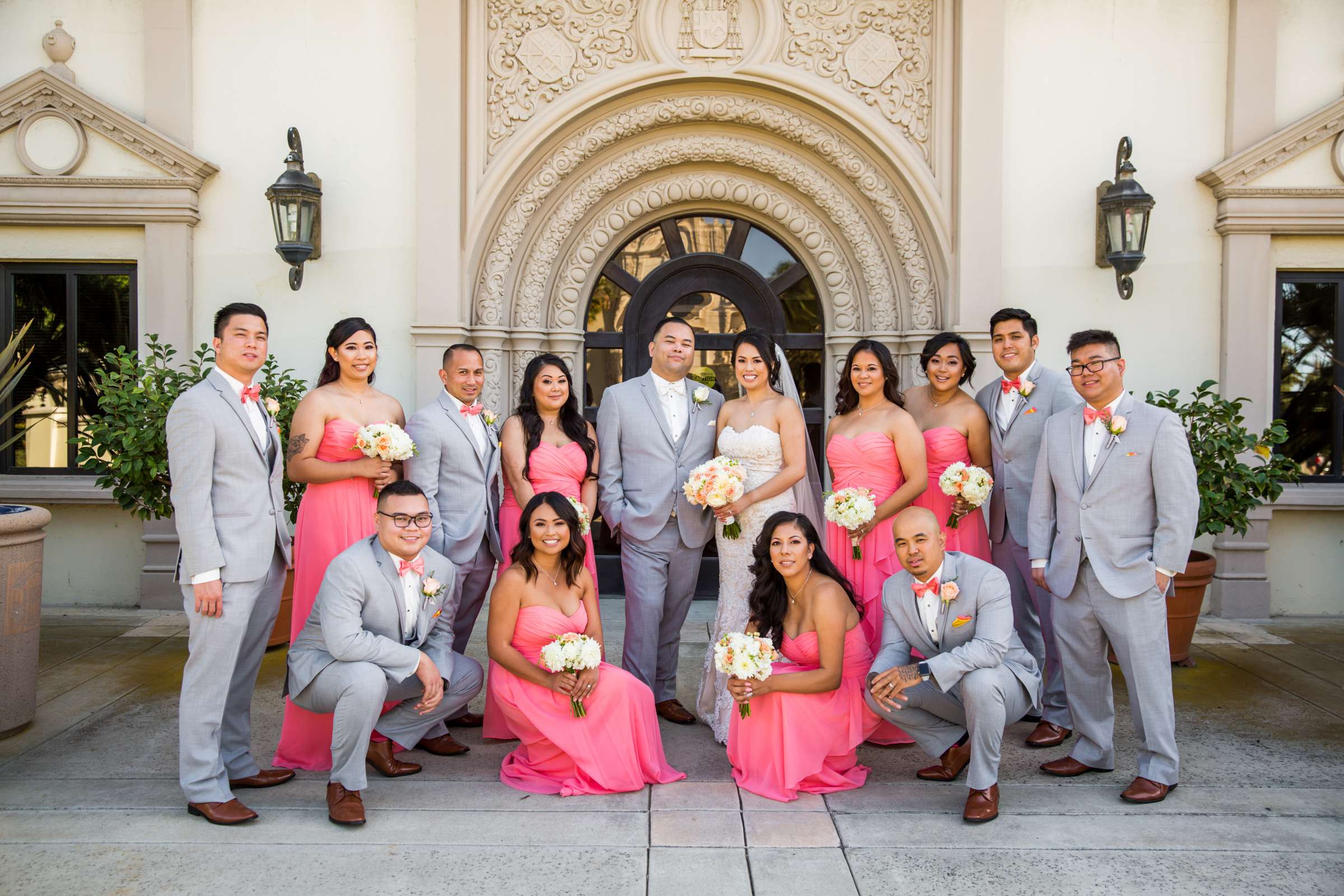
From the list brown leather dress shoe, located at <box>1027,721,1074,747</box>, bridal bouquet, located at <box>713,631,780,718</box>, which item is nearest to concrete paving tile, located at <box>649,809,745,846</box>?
bridal bouquet, located at <box>713,631,780,718</box>

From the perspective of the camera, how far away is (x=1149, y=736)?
409 cm

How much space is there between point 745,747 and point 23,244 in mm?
6873

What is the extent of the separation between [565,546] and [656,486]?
2.74 feet

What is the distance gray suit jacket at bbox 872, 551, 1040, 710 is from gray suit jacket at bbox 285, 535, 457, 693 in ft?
6.55

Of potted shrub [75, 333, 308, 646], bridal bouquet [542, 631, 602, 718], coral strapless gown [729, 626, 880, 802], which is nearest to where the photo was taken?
bridal bouquet [542, 631, 602, 718]

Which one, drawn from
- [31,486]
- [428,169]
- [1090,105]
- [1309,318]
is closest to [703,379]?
[428,169]

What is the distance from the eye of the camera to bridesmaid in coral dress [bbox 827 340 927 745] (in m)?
4.79

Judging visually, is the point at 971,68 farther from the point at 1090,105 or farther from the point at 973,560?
the point at 973,560

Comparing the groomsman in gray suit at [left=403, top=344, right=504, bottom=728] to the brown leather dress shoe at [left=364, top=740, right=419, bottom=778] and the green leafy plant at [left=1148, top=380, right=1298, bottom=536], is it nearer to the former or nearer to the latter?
the brown leather dress shoe at [left=364, top=740, right=419, bottom=778]

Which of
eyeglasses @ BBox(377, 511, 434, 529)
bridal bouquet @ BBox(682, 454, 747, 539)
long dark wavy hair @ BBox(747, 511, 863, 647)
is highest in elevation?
bridal bouquet @ BBox(682, 454, 747, 539)

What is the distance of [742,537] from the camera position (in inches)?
193

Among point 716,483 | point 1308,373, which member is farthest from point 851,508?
point 1308,373

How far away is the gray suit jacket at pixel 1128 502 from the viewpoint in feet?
13.2

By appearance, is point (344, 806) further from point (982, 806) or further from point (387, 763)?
point (982, 806)
